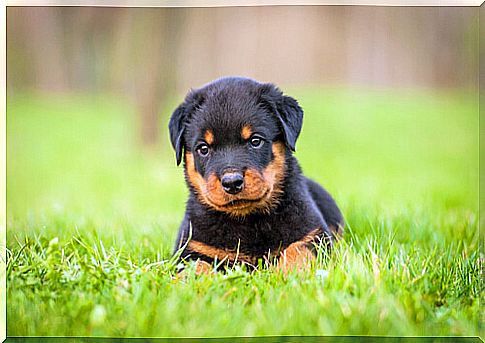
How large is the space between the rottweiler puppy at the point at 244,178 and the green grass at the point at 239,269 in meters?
0.22

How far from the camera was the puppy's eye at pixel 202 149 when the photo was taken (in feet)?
11.9

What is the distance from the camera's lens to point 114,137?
4.38 metres

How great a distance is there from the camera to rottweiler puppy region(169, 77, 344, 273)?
3.56m

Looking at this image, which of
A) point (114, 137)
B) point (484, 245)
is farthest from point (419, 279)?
point (114, 137)

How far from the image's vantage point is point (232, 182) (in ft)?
11.3

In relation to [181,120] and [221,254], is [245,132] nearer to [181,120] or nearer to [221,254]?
[181,120]

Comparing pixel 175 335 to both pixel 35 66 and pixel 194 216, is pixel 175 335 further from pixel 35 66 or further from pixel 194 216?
pixel 35 66

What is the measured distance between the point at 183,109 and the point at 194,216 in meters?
0.56

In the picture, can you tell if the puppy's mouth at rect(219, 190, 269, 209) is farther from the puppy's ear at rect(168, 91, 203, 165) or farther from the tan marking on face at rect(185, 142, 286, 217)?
the puppy's ear at rect(168, 91, 203, 165)

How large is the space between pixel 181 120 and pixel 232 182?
19.5 inches

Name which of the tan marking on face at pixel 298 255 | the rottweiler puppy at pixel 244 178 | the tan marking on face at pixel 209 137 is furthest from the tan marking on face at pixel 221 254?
the tan marking on face at pixel 209 137

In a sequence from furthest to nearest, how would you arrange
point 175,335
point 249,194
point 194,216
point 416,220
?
point 416,220 < point 194,216 < point 249,194 < point 175,335

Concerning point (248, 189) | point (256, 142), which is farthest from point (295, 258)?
point (256, 142)

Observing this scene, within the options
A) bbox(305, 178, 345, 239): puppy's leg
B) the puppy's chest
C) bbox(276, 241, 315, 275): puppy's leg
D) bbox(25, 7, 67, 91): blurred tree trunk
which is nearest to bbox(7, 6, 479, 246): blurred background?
bbox(25, 7, 67, 91): blurred tree trunk
